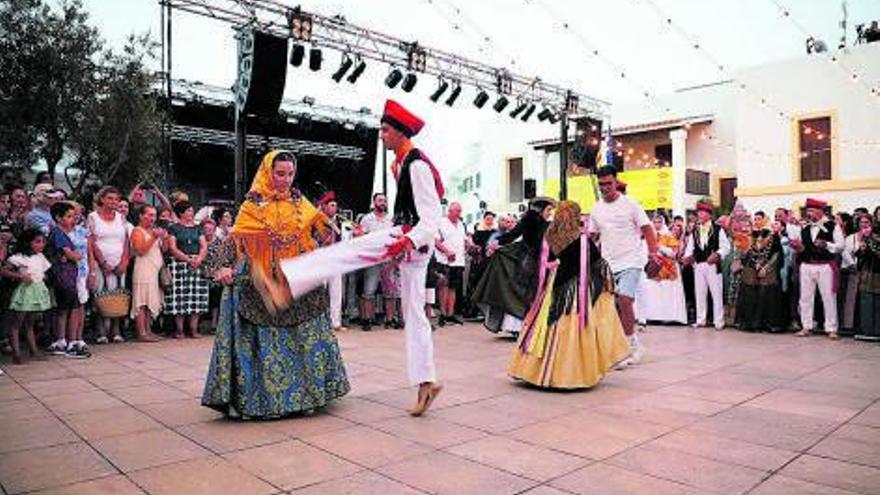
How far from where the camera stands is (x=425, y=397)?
3896 millimetres

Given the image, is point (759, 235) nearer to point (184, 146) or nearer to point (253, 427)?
point (253, 427)

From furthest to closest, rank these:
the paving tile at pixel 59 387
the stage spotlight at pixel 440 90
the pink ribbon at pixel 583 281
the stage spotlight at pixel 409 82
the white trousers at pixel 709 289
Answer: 1. the stage spotlight at pixel 440 90
2. the stage spotlight at pixel 409 82
3. the white trousers at pixel 709 289
4. the pink ribbon at pixel 583 281
5. the paving tile at pixel 59 387

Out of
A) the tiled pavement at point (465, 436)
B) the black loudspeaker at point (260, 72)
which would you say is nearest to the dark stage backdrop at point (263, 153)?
the black loudspeaker at point (260, 72)

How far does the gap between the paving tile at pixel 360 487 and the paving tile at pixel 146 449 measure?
0.80m

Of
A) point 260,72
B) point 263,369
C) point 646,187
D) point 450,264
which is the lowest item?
point 263,369

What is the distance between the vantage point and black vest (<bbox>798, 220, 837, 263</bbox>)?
819 centimetres

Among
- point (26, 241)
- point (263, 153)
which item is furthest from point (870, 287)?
point (263, 153)

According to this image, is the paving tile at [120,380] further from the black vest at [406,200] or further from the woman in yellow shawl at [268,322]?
the black vest at [406,200]

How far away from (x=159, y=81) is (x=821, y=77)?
60.3 feet

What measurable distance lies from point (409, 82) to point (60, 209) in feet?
31.6

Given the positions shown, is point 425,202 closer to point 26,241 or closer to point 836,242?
point 26,241

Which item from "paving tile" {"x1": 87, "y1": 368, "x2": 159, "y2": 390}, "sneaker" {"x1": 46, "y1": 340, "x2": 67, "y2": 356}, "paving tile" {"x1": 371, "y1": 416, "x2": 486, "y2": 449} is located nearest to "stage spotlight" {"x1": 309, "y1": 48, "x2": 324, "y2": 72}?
"sneaker" {"x1": 46, "y1": 340, "x2": 67, "y2": 356}

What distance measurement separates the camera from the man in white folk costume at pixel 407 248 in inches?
144

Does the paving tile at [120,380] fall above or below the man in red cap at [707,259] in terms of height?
below
